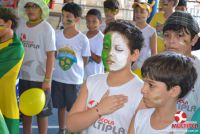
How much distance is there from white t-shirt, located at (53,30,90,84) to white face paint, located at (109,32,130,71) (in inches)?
67.6

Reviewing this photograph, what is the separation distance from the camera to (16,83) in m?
2.99

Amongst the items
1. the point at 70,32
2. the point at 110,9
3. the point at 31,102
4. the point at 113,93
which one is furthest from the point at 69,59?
the point at 113,93

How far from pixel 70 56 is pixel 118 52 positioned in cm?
174

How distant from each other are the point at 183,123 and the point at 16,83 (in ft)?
5.79

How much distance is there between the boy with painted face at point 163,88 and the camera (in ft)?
5.19

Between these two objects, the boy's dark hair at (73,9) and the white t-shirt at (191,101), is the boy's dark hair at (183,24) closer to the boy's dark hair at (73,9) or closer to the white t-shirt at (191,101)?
the white t-shirt at (191,101)

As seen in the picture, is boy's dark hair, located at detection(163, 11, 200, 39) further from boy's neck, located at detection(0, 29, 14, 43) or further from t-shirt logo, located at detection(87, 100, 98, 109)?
boy's neck, located at detection(0, 29, 14, 43)

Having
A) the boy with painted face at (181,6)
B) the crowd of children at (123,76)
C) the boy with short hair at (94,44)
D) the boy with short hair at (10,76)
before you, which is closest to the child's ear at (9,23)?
the crowd of children at (123,76)

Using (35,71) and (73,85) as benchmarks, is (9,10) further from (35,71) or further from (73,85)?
(73,85)

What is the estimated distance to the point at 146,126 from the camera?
5.32 feet

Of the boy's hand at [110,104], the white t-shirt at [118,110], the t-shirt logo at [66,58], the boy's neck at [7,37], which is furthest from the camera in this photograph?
the t-shirt logo at [66,58]

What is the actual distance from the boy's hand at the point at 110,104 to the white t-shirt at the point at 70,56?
1.89 metres

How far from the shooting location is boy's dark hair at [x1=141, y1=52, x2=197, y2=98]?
1579mm

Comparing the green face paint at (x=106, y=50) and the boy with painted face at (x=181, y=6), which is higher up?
the boy with painted face at (x=181, y=6)
